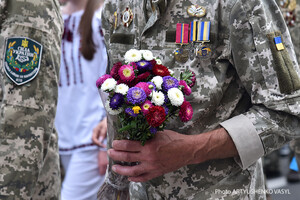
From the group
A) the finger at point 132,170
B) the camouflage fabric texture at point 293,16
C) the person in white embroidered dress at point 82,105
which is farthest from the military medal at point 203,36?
the camouflage fabric texture at point 293,16

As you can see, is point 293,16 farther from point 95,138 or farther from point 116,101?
point 116,101

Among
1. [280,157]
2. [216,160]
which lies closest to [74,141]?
[216,160]

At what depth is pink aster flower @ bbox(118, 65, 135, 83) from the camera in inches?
64.9

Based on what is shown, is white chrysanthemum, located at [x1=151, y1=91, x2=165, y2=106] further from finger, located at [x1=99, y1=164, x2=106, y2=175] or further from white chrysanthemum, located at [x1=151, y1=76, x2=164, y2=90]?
finger, located at [x1=99, y1=164, x2=106, y2=175]

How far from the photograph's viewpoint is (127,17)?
2.01 m

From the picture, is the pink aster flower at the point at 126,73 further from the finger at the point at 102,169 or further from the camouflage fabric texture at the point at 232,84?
the finger at the point at 102,169

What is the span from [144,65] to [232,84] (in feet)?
1.34

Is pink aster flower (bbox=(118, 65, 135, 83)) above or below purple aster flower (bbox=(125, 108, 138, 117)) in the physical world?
above

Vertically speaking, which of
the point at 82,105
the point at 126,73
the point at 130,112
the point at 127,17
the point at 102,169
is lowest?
the point at 102,169

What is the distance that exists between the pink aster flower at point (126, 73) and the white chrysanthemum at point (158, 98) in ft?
0.32

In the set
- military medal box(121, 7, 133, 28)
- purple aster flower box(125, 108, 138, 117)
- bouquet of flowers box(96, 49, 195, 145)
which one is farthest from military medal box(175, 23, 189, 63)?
purple aster flower box(125, 108, 138, 117)

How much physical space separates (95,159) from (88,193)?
25 cm

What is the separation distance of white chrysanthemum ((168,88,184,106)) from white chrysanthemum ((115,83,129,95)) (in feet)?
0.48


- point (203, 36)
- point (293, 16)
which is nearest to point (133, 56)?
point (203, 36)
